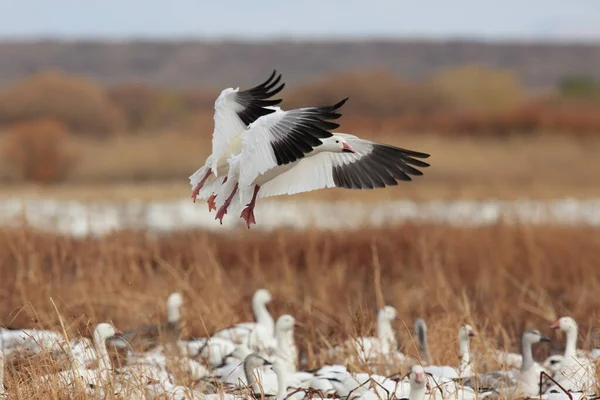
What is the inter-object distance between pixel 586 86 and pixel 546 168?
2670 cm

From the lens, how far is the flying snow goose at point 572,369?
16.7 ft

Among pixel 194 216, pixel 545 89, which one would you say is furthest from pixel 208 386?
pixel 545 89

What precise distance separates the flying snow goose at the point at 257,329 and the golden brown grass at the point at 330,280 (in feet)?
0.37

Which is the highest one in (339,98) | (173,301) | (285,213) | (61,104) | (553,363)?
(339,98)

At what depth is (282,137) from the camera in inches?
185

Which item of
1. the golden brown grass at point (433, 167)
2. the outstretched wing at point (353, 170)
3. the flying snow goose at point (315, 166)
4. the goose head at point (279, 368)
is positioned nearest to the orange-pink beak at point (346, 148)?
the flying snow goose at point (315, 166)

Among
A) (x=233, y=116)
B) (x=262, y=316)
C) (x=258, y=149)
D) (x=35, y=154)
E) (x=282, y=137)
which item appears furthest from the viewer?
(x=35, y=154)

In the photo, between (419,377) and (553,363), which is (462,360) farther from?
(419,377)

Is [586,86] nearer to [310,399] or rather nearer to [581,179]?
[581,179]

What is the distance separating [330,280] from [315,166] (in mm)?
3232

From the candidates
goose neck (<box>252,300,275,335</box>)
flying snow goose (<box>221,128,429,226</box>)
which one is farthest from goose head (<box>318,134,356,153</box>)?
goose neck (<box>252,300,275,335</box>)

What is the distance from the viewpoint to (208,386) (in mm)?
5473

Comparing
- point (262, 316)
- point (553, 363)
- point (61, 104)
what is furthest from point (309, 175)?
point (61, 104)

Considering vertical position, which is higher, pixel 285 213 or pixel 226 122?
pixel 226 122
